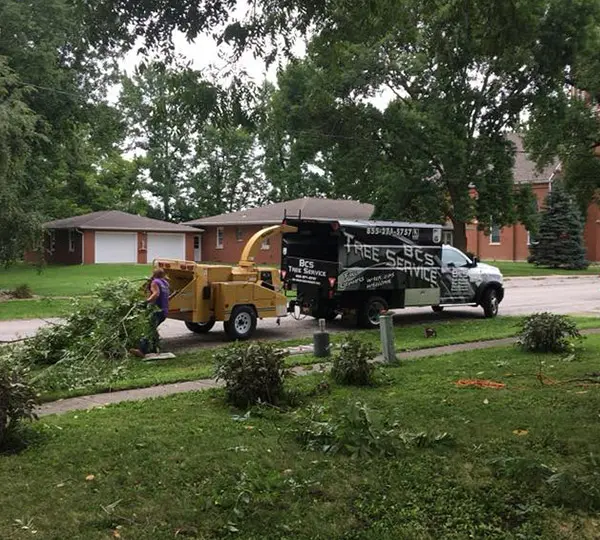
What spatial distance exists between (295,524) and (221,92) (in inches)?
166

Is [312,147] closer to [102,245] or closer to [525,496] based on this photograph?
[102,245]

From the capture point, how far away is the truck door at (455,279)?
1741 cm

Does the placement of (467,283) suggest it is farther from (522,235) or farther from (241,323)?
(522,235)

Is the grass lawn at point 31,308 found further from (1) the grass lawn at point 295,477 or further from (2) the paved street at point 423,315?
(1) the grass lawn at point 295,477

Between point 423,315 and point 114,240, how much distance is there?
34704 millimetres

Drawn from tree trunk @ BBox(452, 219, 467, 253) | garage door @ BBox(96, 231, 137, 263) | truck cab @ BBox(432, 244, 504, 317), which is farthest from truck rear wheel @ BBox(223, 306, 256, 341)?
garage door @ BBox(96, 231, 137, 263)

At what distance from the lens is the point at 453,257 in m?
18.1

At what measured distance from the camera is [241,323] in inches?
545

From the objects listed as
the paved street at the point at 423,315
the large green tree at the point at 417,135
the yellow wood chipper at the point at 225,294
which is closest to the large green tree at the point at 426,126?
the large green tree at the point at 417,135

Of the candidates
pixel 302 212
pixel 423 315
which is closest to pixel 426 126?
pixel 302 212

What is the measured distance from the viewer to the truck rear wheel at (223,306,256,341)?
13.6 metres

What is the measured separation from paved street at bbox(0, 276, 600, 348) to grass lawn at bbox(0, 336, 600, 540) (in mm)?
7094

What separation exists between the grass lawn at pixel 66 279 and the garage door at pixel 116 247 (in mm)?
5451

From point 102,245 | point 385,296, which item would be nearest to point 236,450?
point 385,296
